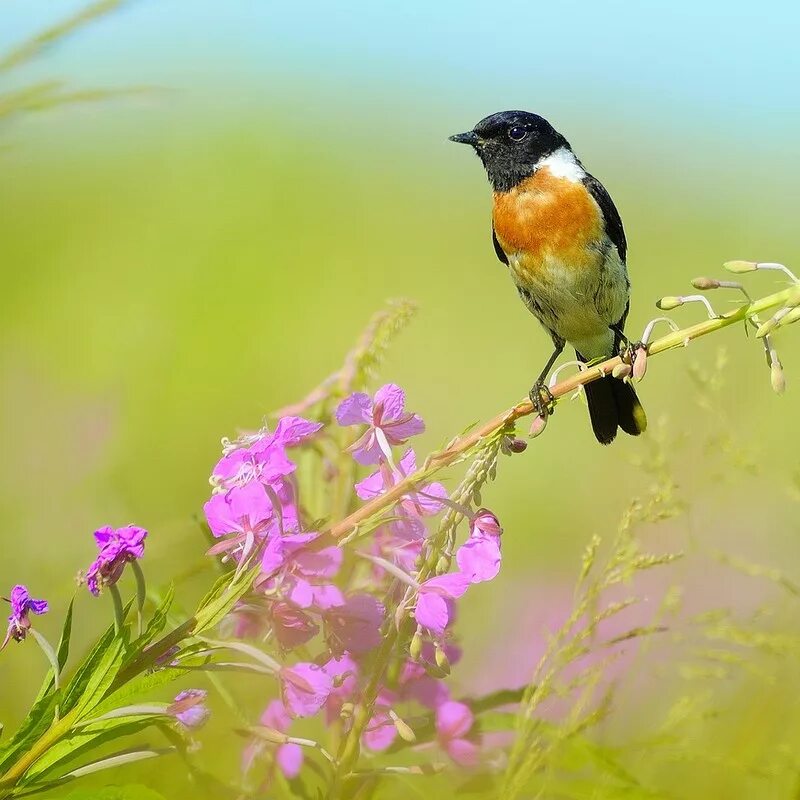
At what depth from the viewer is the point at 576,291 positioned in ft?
9.89

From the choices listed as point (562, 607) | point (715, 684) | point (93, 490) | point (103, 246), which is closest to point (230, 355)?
point (103, 246)

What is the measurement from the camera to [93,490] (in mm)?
2975

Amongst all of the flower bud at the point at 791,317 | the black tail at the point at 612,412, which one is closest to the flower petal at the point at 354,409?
the flower bud at the point at 791,317

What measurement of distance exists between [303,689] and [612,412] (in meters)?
2.17

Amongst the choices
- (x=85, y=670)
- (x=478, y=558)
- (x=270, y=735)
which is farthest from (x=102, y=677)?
(x=478, y=558)

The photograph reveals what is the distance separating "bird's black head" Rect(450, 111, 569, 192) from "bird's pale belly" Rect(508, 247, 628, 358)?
371 millimetres

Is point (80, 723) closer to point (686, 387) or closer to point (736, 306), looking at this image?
point (736, 306)

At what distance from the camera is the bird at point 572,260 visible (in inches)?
118

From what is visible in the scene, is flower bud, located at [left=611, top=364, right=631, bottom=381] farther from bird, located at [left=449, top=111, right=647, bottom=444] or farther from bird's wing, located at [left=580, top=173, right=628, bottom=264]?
bird's wing, located at [left=580, top=173, right=628, bottom=264]

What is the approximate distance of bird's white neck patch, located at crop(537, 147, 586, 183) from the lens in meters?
3.26

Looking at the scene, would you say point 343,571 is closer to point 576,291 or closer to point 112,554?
point 112,554

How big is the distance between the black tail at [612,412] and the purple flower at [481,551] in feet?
6.58

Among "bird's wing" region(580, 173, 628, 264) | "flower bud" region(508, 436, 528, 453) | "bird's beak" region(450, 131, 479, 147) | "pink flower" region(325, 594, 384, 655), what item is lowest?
"bird's wing" region(580, 173, 628, 264)

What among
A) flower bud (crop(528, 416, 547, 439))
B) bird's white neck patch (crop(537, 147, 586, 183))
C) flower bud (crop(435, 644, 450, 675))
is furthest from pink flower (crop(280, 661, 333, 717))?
bird's white neck patch (crop(537, 147, 586, 183))
